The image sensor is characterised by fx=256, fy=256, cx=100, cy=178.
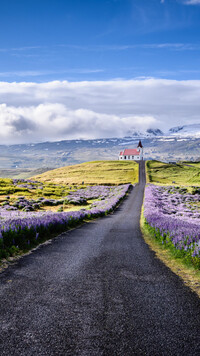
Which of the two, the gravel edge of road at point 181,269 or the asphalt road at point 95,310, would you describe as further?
the gravel edge of road at point 181,269

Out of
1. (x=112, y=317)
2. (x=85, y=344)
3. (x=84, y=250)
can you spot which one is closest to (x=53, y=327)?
(x=85, y=344)

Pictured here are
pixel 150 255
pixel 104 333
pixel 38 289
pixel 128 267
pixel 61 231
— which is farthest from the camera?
pixel 61 231

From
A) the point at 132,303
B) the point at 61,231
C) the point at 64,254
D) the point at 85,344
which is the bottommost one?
the point at 61,231

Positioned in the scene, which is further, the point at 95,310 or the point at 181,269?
the point at 181,269

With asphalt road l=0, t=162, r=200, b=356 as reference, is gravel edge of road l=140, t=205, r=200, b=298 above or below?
below

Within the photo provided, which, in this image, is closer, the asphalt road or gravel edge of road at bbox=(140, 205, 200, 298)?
the asphalt road

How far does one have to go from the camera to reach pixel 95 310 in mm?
5383

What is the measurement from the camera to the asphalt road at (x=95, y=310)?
4160 millimetres

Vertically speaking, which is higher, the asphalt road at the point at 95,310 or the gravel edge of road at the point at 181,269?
the asphalt road at the point at 95,310

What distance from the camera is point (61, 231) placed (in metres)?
18.6

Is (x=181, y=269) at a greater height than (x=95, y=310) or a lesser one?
lesser

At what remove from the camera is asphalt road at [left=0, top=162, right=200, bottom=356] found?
4160mm

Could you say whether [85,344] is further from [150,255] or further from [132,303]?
[150,255]

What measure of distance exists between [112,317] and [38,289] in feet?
7.42
